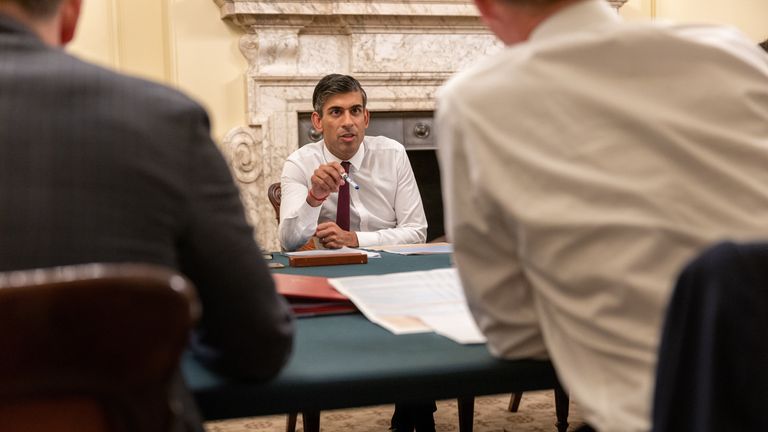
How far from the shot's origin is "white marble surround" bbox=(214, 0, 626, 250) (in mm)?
4801

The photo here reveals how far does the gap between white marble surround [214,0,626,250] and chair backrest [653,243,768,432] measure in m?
4.15

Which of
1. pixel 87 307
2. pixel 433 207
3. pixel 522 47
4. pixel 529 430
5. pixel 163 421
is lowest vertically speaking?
pixel 529 430

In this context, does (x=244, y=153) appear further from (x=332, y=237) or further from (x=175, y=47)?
(x=332, y=237)

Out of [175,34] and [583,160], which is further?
Answer: [175,34]

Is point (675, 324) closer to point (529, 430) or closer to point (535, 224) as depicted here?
point (535, 224)

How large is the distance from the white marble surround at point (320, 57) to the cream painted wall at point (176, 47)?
8cm

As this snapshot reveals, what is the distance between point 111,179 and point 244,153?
4.04m

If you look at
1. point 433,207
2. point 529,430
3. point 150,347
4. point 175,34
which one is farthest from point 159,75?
point 150,347

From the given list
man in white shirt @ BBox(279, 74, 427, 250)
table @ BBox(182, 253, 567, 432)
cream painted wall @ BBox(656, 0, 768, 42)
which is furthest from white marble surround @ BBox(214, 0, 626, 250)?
table @ BBox(182, 253, 567, 432)

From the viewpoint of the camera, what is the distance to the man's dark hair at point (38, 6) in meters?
0.91

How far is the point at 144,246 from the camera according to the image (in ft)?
2.85

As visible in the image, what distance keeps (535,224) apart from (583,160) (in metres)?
0.09

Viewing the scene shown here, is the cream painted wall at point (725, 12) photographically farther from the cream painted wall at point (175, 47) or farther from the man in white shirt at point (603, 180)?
the man in white shirt at point (603, 180)

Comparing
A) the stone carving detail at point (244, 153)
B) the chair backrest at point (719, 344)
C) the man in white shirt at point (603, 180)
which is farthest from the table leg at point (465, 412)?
the stone carving detail at point (244, 153)
